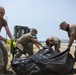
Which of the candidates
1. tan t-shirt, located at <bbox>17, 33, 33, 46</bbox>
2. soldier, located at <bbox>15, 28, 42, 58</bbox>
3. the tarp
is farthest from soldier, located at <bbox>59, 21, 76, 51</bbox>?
tan t-shirt, located at <bbox>17, 33, 33, 46</bbox>

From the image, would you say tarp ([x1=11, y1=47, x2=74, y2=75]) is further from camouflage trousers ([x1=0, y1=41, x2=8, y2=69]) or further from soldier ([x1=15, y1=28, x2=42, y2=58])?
soldier ([x1=15, y1=28, x2=42, y2=58])

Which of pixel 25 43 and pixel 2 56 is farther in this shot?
pixel 25 43

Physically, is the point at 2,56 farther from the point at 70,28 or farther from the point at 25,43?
the point at 25,43

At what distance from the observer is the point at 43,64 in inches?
249

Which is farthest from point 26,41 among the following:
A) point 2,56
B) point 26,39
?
point 2,56

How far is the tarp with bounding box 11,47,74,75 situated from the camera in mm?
6354

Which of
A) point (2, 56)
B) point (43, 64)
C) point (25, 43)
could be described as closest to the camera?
point (43, 64)

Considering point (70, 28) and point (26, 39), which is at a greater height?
point (70, 28)

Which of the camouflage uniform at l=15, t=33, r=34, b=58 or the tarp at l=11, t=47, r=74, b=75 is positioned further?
the camouflage uniform at l=15, t=33, r=34, b=58

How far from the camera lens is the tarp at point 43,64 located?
6354mm

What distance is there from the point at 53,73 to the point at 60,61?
38cm

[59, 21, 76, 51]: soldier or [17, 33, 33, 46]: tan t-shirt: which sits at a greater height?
[59, 21, 76, 51]: soldier

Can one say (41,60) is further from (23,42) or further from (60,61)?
(23,42)

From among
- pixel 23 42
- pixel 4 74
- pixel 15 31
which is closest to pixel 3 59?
pixel 4 74
